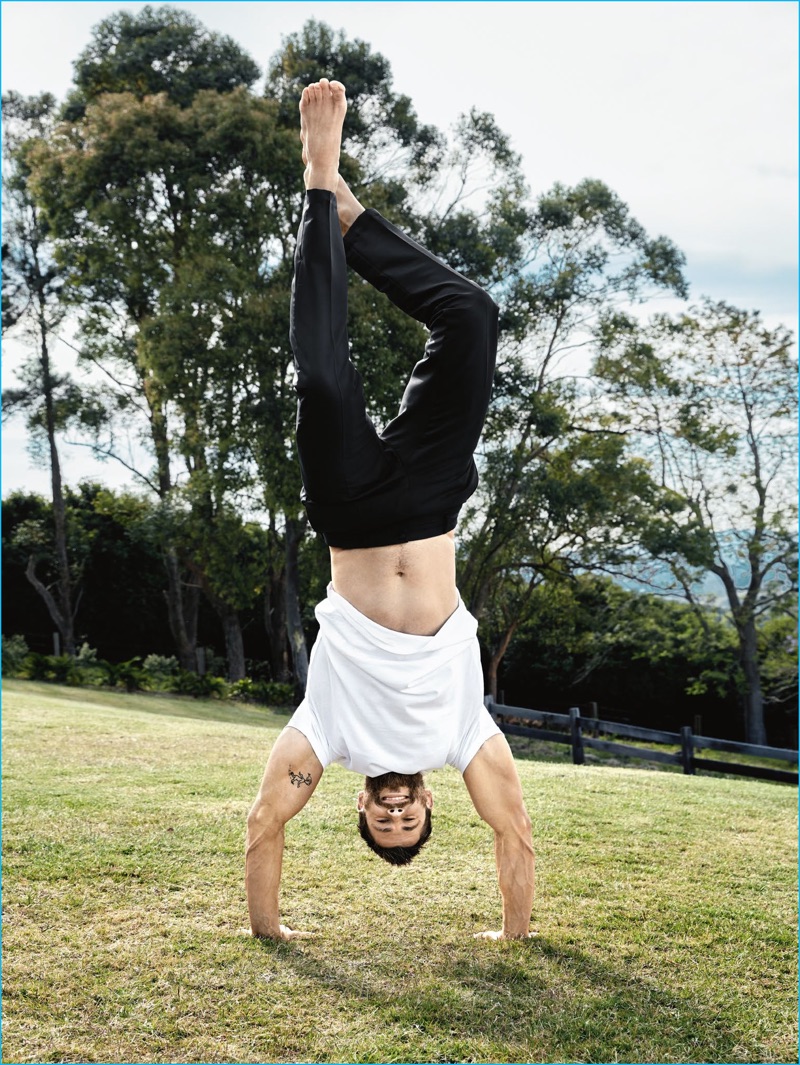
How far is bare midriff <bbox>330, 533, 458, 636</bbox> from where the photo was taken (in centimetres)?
342

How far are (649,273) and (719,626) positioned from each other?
7995 millimetres

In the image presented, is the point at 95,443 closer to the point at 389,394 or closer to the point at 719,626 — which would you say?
the point at 389,394

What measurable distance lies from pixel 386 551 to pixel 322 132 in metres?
1.40

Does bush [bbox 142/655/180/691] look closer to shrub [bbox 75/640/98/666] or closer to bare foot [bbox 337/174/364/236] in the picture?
shrub [bbox 75/640/98/666]

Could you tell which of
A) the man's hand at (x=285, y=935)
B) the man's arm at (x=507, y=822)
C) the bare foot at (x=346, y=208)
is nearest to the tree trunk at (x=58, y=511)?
the man's hand at (x=285, y=935)

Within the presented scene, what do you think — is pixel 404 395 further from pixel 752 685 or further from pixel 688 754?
pixel 752 685

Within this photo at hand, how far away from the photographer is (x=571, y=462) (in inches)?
807

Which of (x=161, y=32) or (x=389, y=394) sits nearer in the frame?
(x=389, y=394)

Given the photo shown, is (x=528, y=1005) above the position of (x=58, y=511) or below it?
below

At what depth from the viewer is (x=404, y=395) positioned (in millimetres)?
3148

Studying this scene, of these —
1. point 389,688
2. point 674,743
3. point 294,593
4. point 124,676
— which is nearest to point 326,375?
point 389,688

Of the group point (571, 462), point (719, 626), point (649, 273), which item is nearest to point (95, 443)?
point (571, 462)

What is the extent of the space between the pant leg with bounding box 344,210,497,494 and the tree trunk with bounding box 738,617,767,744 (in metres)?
19.1

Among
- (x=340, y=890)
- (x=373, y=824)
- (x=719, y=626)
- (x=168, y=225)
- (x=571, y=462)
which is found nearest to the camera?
(x=373, y=824)
